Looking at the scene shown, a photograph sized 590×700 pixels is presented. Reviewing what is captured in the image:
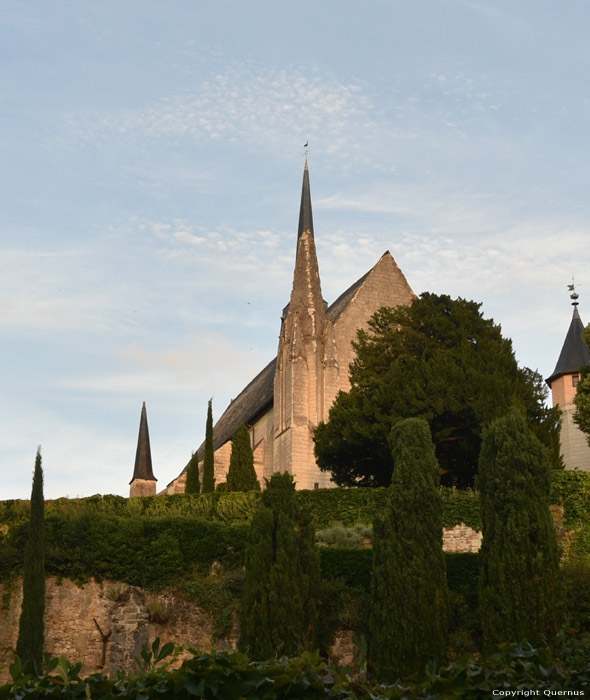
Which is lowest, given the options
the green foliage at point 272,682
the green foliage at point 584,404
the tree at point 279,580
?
the green foliage at point 272,682

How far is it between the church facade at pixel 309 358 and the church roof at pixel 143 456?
45.4 feet

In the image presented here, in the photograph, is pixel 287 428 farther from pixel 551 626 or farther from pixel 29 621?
pixel 551 626

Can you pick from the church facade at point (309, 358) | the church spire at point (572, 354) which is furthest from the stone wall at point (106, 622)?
the church spire at point (572, 354)

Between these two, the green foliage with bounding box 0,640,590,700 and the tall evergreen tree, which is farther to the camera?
the tall evergreen tree

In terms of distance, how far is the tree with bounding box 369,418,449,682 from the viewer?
547 inches

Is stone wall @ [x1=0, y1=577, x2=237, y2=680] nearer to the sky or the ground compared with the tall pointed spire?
nearer to the ground

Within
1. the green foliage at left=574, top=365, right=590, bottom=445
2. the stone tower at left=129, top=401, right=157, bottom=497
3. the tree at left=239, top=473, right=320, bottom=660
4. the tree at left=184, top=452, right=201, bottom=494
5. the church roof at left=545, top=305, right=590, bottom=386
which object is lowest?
the tree at left=239, top=473, right=320, bottom=660

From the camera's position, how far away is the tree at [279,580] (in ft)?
47.6

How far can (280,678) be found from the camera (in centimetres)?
668

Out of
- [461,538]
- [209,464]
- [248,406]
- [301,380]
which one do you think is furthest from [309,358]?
[461,538]

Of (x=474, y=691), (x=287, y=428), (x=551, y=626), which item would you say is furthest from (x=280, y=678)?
(x=287, y=428)

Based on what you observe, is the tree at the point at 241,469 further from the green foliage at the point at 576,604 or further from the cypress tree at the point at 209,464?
the green foliage at the point at 576,604

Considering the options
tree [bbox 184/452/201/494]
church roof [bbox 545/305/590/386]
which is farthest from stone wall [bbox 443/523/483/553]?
church roof [bbox 545/305/590/386]

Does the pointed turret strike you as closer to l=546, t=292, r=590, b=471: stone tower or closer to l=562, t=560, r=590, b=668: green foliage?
l=546, t=292, r=590, b=471: stone tower
